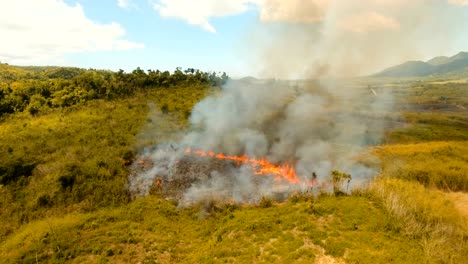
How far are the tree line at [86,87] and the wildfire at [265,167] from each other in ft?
77.3

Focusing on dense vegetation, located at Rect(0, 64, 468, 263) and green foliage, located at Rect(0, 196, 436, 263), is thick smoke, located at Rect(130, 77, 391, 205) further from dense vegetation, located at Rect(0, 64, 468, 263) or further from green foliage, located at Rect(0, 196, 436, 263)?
green foliage, located at Rect(0, 196, 436, 263)

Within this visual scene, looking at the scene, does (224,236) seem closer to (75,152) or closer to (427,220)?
(427,220)

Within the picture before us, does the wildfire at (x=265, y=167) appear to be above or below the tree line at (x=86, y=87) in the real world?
below

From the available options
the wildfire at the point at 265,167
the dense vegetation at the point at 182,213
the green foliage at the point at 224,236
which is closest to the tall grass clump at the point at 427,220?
the dense vegetation at the point at 182,213

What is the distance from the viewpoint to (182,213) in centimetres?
2288

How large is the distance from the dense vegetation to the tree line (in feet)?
19.6

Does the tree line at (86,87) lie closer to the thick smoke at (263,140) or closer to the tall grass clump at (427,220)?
the thick smoke at (263,140)

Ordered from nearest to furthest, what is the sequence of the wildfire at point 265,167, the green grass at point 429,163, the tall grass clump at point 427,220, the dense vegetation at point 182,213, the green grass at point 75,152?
1. the tall grass clump at point 427,220
2. the dense vegetation at point 182,213
3. the green grass at point 75,152
4. the wildfire at point 265,167
5. the green grass at point 429,163

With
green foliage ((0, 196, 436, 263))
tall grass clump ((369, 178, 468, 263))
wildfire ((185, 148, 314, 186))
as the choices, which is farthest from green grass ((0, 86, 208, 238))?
tall grass clump ((369, 178, 468, 263))

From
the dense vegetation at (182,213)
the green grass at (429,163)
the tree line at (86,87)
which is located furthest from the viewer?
the tree line at (86,87)

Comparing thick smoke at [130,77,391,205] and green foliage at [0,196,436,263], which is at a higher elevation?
thick smoke at [130,77,391,205]

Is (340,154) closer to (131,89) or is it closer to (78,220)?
(78,220)

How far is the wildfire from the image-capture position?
2706 centimetres

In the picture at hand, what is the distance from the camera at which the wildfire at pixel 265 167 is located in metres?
27.1
